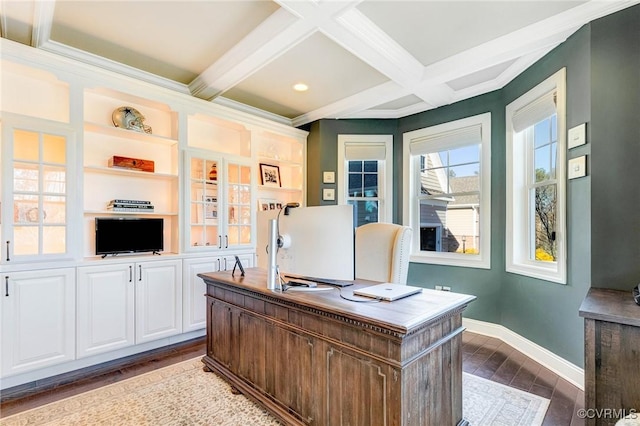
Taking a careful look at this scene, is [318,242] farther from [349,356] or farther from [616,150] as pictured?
[616,150]

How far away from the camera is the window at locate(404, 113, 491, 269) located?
354 cm

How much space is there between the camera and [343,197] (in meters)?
4.35

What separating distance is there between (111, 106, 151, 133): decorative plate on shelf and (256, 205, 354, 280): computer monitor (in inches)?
79.3

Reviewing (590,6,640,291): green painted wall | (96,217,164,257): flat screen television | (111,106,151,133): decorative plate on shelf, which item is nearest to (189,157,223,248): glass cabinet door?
(96,217,164,257): flat screen television

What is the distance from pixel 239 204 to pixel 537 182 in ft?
10.2

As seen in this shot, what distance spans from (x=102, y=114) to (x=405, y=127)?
3454mm

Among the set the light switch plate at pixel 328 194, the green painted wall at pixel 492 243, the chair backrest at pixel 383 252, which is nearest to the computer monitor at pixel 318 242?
the chair backrest at pixel 383 252

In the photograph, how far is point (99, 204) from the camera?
308 cm

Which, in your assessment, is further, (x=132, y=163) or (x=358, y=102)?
(x=358, y=102)

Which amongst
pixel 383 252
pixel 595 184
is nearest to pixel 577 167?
pixel 595 184

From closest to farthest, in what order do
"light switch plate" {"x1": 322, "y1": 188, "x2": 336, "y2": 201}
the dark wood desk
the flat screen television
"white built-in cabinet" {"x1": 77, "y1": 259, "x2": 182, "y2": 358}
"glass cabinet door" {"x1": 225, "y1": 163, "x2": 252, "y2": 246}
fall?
the dark wood desk < "white built-in cabinet" {"x1": 77, "y1": 259, "x2": 182, "y2": 358} < the flat screen television < "glass cabinet door" {"x1": 225, "y1": 163, "x2": 252, "y2": 246} < "light switch plate" {"x1": 322, "y1": 188, "x2": 336, "y2": 201}

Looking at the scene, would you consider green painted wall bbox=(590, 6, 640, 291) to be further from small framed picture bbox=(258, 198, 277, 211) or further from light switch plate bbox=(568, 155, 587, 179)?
small framed picture bbox=(258, 198, 277, 211)

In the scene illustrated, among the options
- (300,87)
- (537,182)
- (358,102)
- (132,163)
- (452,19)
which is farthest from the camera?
(358,102)

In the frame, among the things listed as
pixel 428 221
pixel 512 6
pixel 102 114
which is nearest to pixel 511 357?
pixel 428 221
